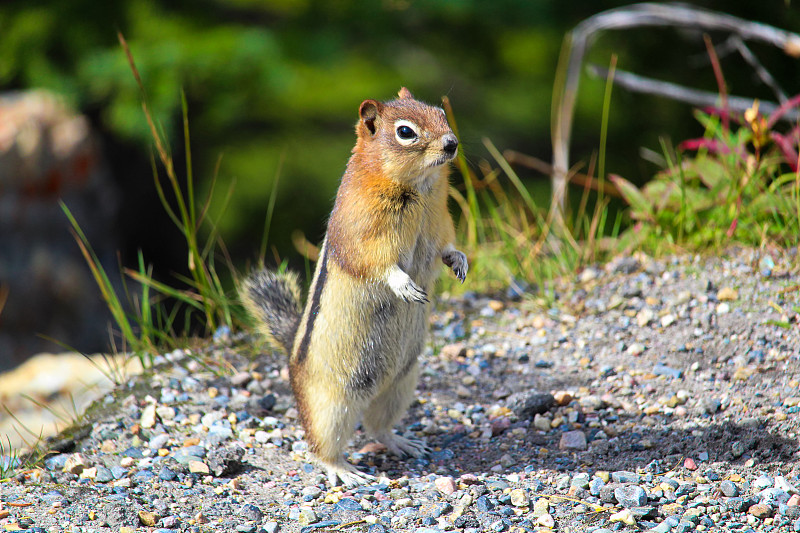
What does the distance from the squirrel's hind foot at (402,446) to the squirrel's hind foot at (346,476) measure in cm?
23

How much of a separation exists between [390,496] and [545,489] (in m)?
0.57

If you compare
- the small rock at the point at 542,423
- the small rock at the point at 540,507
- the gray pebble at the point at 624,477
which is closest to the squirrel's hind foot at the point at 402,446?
the small rock at the point at 542,423

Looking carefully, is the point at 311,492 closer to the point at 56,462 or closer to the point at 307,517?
the point at 307,517

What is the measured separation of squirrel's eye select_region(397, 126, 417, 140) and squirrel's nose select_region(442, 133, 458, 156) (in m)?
0.13

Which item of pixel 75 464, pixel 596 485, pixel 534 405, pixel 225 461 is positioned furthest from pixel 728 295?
pixel 75 464

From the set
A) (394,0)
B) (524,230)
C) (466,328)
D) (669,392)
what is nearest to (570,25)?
(394,0)

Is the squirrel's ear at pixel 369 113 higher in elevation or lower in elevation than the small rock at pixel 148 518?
higher

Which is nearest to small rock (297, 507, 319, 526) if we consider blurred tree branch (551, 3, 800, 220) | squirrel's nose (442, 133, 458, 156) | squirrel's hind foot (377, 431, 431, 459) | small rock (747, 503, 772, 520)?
squirrel's hind foot (377, 431, 431, 459)

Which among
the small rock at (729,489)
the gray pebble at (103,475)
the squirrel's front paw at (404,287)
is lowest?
the gray pebble at (103,475)

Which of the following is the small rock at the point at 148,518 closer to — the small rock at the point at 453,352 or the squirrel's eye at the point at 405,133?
the squirrel's eye at the point at 405,133

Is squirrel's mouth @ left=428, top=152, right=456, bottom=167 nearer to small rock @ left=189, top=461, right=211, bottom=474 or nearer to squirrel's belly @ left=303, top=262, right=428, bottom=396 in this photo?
squirrel's belly @ left=303, top=262, right=428, bottom=396

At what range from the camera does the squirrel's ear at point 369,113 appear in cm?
299

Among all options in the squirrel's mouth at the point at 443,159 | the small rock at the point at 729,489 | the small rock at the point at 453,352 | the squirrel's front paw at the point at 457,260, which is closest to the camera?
the small rock at the point at 729,489

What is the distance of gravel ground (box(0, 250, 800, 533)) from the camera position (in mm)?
2756
